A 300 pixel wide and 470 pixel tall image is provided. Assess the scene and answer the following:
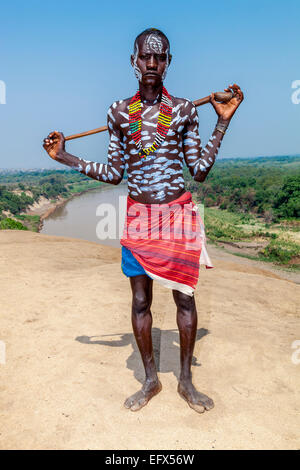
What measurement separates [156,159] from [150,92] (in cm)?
42

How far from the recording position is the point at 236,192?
Result: 132 ft

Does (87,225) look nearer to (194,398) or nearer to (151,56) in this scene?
(194,398)

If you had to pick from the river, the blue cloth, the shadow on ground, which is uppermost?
the blue cloth

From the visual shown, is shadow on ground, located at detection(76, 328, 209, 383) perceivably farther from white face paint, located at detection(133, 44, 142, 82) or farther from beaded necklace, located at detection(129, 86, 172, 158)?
white face paint, located at detection(133, 44, 142, 82)

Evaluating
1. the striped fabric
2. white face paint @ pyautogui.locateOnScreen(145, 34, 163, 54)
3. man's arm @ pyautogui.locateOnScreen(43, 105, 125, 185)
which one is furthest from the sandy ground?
white face paint @ pyautogui.locateOnScreen(145, 34, 163, 54)

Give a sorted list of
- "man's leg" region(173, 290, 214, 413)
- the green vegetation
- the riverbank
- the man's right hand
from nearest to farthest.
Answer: "man's leg" region(173, 290, 214, 413) → the man's right hand → the green vegetation → the riverbank

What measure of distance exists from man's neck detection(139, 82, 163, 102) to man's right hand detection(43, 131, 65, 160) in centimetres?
64

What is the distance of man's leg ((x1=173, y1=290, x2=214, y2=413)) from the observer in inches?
95.2

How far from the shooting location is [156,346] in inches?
139

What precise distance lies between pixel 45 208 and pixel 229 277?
45.4 meters

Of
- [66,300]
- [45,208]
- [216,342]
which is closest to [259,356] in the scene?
[216,342]

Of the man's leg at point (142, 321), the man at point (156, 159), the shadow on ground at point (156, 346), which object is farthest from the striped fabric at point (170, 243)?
the shadow on ground at point (156, 346)

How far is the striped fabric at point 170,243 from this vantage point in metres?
2.35

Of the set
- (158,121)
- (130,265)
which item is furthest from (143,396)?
(158,121)
